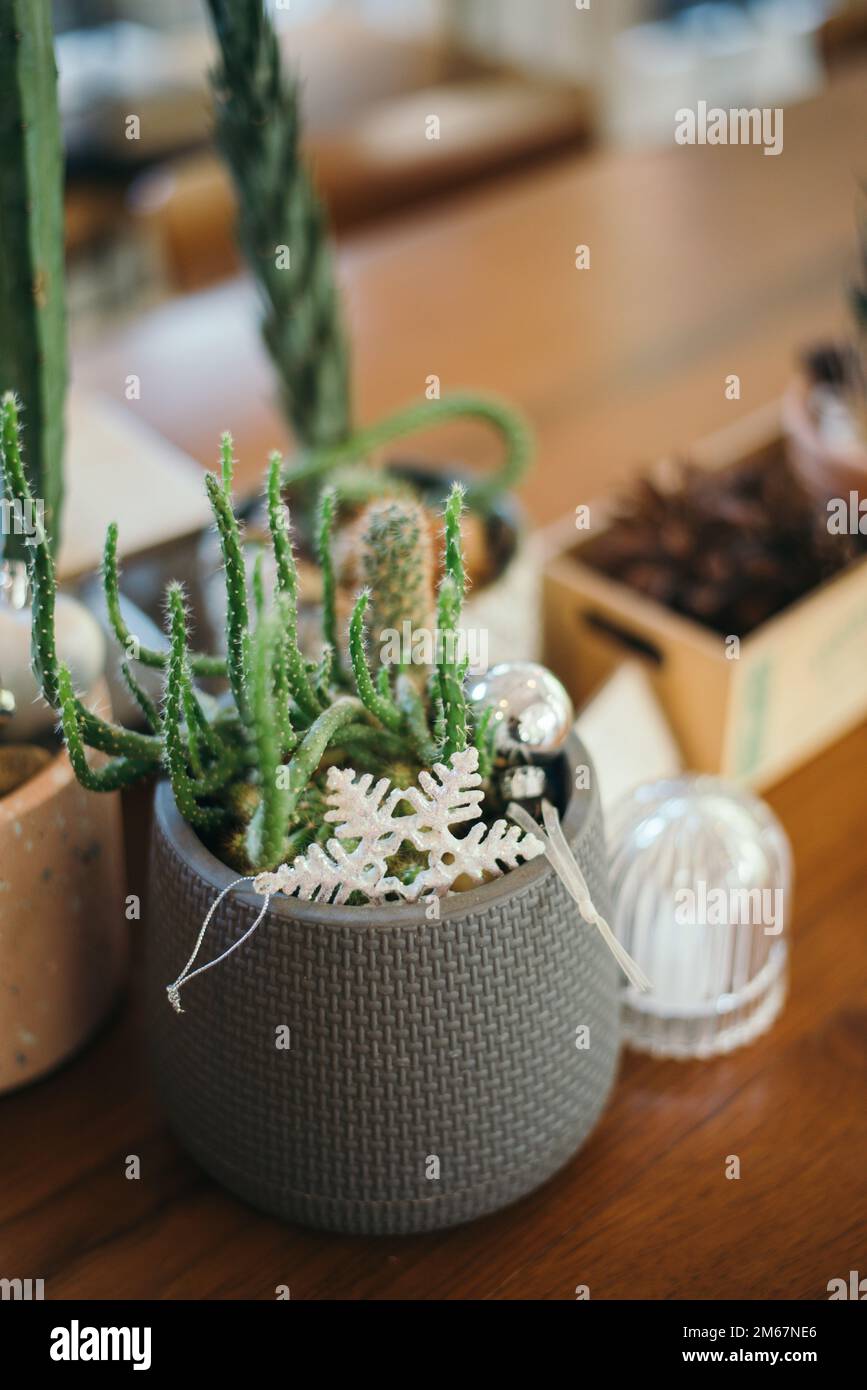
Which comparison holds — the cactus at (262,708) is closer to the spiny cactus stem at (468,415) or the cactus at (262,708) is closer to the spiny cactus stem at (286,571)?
the spiny cactus stem at (286,571)

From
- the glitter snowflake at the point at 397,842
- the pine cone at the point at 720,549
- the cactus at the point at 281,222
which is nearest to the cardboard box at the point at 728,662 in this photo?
the pine cone at the point at 720,549

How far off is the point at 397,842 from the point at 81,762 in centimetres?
12

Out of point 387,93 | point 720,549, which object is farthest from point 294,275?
point 387,93

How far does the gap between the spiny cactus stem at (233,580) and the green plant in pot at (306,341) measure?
0.18 meters

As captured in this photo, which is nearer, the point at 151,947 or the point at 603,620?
the point at 151,947

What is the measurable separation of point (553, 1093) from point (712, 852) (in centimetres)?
16

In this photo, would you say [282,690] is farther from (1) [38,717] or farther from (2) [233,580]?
(1) [38,717]

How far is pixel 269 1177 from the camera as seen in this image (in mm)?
520

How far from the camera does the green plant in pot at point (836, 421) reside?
82 cm

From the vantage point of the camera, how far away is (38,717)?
0.60 meters

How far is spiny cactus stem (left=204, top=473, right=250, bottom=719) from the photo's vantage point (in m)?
0.45
